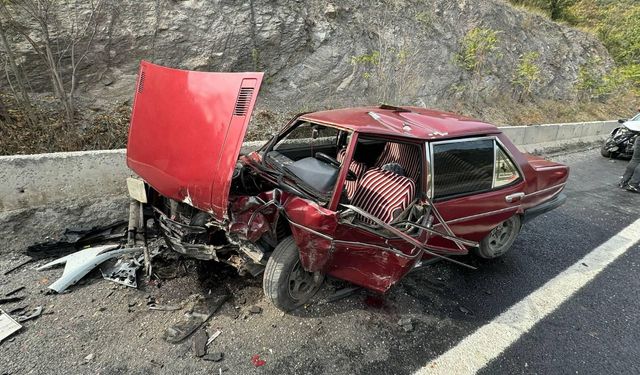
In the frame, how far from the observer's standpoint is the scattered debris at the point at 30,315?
2428 mm

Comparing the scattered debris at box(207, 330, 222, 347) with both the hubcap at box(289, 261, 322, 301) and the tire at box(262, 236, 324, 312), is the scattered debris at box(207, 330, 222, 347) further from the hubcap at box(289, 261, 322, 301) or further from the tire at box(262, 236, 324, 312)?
the hubcap at box(289, 261, 322, 301)

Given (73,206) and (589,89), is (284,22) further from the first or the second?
(589,89)

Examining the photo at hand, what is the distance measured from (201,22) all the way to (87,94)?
2.56m

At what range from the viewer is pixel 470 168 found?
9.70 ft

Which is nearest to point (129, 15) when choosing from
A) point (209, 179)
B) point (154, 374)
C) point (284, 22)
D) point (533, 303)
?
point (284, 22)

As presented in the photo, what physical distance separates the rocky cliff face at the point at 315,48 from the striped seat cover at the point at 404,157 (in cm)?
423

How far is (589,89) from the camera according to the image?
14547mm

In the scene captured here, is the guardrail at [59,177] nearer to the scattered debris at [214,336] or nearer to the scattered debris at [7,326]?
the scattered debris at [7,326]

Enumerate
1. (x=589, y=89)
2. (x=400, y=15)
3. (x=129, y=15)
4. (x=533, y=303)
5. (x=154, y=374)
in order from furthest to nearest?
(x=589, y=89) < (x=400, y=15) < (x=129, y=15) < (x=533, y=303) < (x=154, y=374)

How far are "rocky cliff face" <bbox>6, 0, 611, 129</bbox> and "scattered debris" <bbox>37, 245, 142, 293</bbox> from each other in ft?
10.9

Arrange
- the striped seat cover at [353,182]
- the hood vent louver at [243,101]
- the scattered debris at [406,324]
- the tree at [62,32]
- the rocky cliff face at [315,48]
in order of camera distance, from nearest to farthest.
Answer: the hood vent louver at [243,101] < the scattered debris at [406,324] < the striped seat cover at [353,182] < the tree at [62,32] < the rocky cliff face at [315,48]

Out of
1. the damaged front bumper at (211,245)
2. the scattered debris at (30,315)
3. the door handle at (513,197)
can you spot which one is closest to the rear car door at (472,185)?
the door handle at (513,197)

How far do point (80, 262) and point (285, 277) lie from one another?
1862 millimetres

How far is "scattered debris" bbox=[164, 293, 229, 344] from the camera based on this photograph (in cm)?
238
